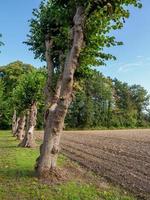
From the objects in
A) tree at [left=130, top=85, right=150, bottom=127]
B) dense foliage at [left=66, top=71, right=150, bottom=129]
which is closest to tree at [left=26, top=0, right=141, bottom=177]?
dense foliage at [left=66, top=71, right=150, bottom=129]

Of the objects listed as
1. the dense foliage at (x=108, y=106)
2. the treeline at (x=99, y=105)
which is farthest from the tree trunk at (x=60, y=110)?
the dense foliage at (x=108, y=106)

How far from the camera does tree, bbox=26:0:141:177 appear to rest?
46.6ft

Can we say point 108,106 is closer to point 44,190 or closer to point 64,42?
point 64,42

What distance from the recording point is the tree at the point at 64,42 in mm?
14211

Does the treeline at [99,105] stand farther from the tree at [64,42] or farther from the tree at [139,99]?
the tree at [64,42]

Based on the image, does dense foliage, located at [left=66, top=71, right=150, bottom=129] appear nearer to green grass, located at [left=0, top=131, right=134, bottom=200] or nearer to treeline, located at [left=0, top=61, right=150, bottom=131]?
treeline, located at [left=0, top=61, right=150, bottom=131]

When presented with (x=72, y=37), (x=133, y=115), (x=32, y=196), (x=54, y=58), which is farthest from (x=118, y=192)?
(x=133, y=115)

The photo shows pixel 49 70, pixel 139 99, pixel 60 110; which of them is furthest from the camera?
pixel 139 99

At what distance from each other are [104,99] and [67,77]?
103095mm

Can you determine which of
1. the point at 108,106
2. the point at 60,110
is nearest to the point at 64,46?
the point at 60,110

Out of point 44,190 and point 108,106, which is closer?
point 44,190

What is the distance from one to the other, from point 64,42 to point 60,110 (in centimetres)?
400

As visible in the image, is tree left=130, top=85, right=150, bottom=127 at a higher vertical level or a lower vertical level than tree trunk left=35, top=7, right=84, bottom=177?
higher

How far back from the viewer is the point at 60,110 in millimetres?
14258
